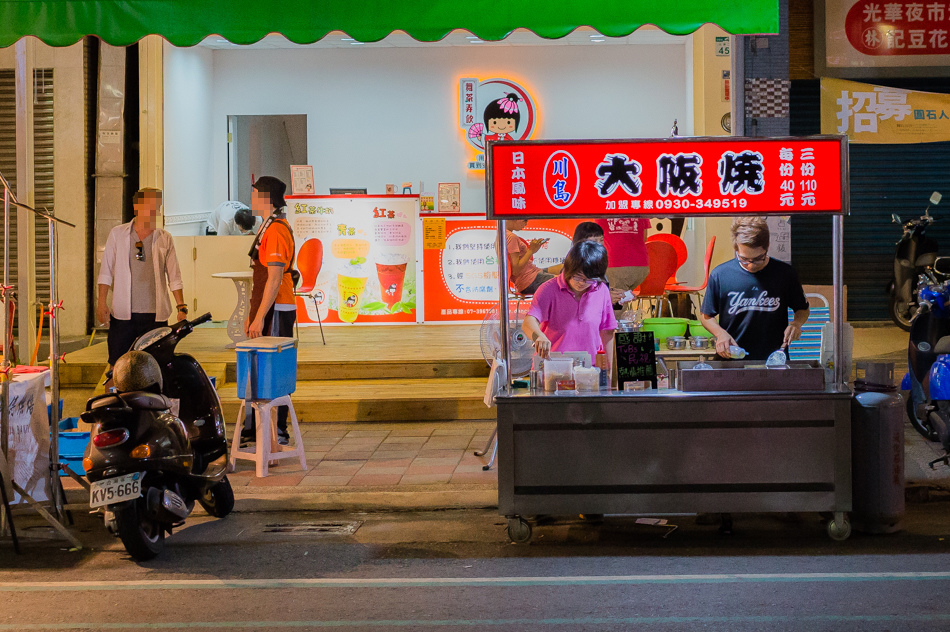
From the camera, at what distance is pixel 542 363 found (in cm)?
574

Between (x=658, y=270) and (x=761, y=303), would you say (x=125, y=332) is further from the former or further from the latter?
(x=658, y=270)

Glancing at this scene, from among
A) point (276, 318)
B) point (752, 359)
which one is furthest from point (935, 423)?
point (276, 318)

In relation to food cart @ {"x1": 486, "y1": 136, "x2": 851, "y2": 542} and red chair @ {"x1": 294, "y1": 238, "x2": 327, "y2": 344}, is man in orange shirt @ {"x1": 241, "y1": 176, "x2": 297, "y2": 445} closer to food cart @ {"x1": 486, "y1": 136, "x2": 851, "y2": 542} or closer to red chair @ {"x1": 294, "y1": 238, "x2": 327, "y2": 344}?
food cart @ {"x1": 486, "y1": 136, "x2": 851, "y2": 542}

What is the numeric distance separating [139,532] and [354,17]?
3804 millimetres

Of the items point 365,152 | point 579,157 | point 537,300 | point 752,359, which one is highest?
point 365,152

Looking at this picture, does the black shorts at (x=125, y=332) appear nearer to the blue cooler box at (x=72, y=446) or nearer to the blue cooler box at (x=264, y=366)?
the blue cooler box at (x=72, y=446)

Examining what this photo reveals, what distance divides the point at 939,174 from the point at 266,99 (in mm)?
9579

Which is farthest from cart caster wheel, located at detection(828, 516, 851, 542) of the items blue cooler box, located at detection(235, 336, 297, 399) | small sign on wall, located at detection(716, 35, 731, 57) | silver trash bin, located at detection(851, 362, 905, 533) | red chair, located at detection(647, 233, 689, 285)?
small sign on wall, located at detection(716, 35, 731, 57)

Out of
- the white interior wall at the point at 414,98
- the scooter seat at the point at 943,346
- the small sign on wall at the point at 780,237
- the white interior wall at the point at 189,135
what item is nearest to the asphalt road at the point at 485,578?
the scooter seat at the point at 943,346

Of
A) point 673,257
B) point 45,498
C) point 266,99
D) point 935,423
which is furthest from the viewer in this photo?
point 266,99

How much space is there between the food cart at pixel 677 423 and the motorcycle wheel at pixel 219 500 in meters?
1.86

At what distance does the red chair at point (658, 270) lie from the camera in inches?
398

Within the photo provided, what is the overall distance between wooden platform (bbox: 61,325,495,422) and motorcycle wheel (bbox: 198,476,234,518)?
2.70m

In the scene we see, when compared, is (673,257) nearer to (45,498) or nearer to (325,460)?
(325,460)
